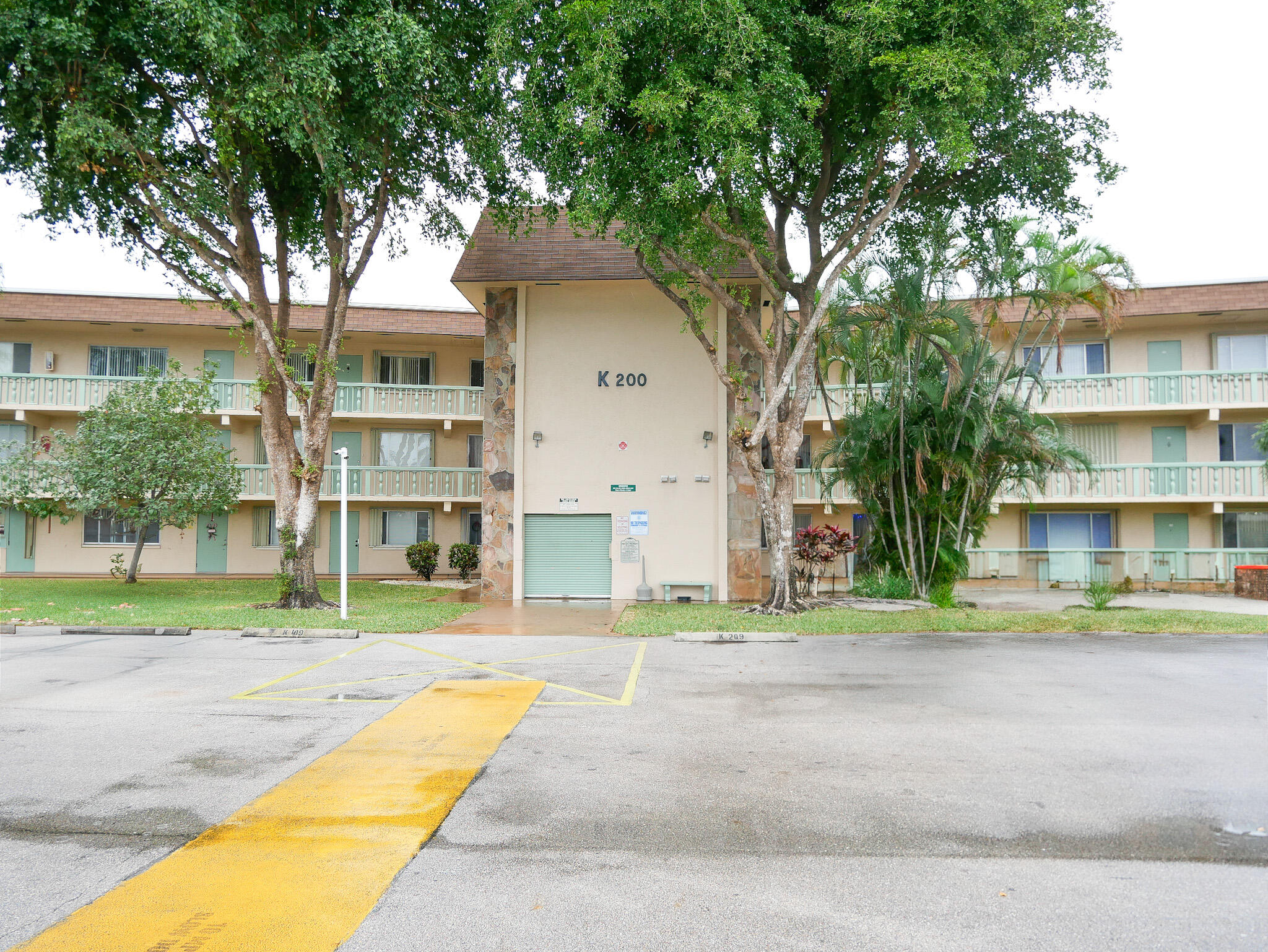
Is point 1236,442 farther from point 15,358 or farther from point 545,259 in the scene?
point 15,358

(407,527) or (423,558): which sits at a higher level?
(407,527)

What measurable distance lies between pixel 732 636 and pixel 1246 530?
20.5m

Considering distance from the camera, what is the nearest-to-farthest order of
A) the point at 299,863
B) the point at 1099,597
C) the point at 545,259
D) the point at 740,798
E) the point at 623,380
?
1. the point at 299,863
2. the point at 740,798
3. the point at 1099,597
4. the point at 545,259
5. the point at 623,380

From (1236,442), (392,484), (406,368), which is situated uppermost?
(406,368)

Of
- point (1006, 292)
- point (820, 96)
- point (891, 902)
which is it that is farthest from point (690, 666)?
point (1006, 292)

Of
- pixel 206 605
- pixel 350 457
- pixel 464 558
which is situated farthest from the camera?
pixel 350 457

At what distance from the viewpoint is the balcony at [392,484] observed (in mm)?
26297

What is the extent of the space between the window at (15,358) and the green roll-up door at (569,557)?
18490 millimetres

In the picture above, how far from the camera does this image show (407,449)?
2847 centimetres

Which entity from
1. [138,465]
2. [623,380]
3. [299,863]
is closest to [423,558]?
A: [138,465]

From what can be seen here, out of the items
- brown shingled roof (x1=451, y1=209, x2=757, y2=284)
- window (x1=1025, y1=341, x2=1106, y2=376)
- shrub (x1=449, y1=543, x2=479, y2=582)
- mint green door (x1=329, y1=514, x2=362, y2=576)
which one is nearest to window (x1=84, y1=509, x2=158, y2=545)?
mint green door (x1=329, y1=514, x2=362, y2=576)

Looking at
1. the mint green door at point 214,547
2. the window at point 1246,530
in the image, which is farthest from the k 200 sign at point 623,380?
the window at point 1246,530

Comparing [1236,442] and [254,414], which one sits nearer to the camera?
[1236,442]

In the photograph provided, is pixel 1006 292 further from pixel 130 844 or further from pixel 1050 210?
pixel 130 844
